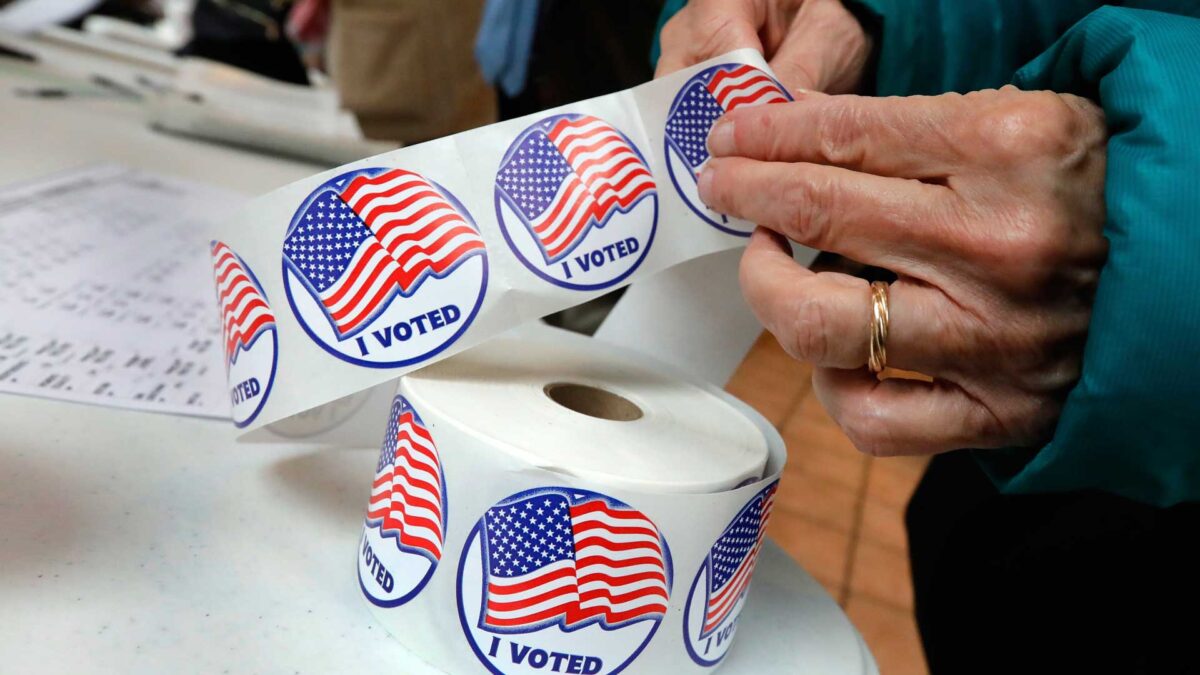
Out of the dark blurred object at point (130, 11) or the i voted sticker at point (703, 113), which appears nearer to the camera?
the i voted sticker at point (703, 113)

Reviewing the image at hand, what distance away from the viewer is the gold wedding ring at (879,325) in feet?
1.54

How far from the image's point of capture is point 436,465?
472 mm

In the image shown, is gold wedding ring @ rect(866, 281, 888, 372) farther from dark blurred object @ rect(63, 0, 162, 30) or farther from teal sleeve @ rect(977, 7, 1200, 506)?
dark blurred object @ rect(63, 0, 162, 30)

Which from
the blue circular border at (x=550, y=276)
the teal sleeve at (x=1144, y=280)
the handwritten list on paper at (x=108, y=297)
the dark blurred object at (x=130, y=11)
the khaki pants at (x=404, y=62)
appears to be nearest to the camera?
the teal sleeve at (x=1144, y=280)

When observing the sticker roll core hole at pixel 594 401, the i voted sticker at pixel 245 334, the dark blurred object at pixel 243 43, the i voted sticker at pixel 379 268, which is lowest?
the dark blurred object at pixel 243 43

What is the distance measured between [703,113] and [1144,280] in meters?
0.30

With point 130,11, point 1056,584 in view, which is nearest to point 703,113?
point 1056,584

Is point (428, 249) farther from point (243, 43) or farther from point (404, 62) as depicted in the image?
point (243, 43)

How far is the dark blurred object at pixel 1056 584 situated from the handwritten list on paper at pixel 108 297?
0.64 meters

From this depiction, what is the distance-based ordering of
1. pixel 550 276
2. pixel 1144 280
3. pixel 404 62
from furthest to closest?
pixel 404 62, pixel 550 276, pixel 1144 280

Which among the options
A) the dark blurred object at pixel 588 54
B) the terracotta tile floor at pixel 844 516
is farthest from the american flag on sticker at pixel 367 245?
the terracotta tile floor at pixel 844 516

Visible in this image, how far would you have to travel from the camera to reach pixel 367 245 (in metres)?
0.49

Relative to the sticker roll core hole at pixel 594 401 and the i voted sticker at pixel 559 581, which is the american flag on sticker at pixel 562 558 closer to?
the i voted sticker at pixel 559 581

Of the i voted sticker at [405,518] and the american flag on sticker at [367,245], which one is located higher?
the american flag on sticker at [367,245]
